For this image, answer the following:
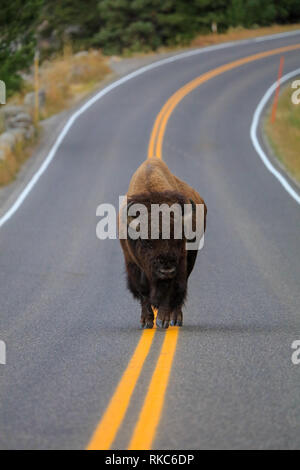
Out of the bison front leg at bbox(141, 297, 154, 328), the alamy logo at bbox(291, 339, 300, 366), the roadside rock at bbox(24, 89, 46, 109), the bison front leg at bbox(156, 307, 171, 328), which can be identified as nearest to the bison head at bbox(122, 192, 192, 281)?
the bison front leg at bbox(156, 307, 171, 328)

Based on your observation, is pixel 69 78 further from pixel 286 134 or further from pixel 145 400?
pixel 145 400

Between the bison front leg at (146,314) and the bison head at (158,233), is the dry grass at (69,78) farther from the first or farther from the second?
the bison head at (158,233)

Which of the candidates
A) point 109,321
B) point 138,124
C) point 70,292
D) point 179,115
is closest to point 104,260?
point 70,292

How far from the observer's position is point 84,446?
4.95 meters

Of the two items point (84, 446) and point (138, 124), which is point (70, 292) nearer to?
point (84, 446)

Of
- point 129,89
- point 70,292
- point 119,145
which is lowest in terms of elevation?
point 70,292

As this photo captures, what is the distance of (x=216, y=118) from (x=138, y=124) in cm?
326

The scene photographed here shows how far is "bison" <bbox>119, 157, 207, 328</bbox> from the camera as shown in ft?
27.2

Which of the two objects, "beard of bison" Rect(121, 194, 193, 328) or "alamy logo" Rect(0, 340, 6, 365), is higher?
"beard of bison" Rect(121, 194, 193, 328)

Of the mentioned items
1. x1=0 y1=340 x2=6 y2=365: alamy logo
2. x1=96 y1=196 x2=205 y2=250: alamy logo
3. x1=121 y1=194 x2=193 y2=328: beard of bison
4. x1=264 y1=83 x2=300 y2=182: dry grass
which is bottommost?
x1=0 y1=340 x2=6 y2=365: alamy logo

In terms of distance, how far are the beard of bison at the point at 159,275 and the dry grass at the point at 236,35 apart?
42362mm

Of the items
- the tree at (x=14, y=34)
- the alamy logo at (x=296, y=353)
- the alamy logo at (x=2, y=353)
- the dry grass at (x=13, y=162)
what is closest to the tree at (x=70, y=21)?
the tree at (x=14, y=34)

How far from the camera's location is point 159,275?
831 centimetres

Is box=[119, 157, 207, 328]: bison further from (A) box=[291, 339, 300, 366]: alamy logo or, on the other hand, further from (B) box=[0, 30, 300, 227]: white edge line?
(B) box=[0, 30, 300, 227]: white edge line
